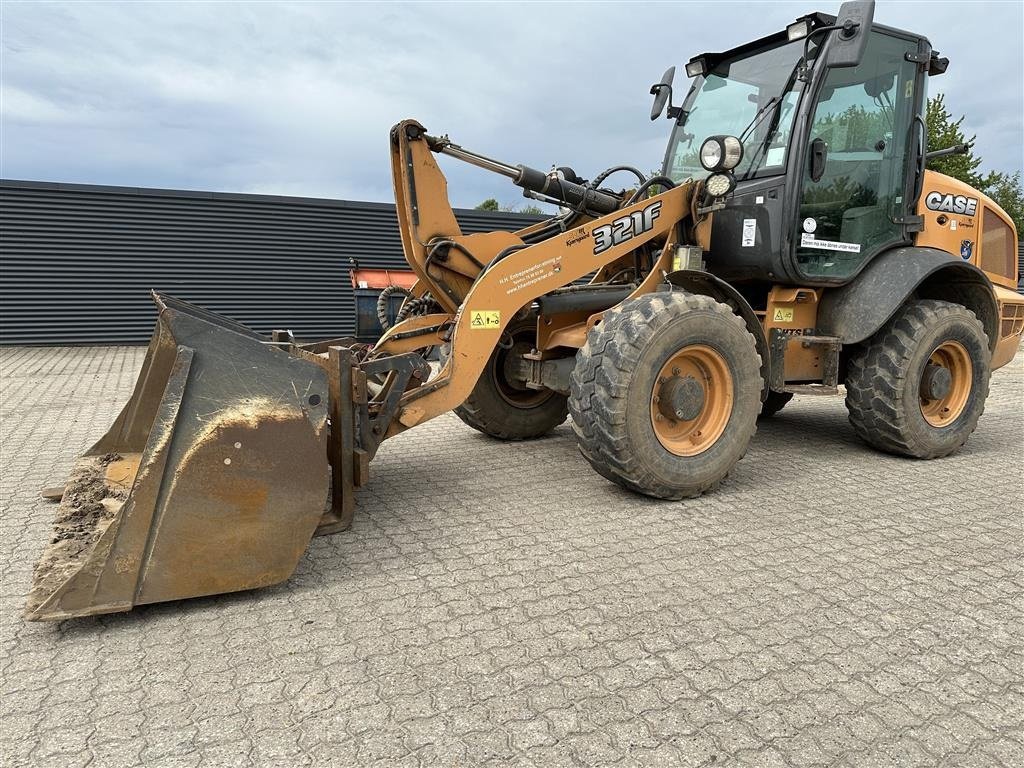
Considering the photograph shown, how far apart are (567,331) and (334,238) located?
1193 centimetres

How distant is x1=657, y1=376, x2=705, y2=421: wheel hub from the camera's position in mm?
3936

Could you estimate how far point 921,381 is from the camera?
5.01 m

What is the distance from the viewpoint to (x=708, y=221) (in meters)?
4.71

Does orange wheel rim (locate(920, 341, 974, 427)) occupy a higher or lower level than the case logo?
lower

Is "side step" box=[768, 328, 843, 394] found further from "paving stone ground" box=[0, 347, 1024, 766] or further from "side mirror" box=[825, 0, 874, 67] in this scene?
"side mirror" box=[825, 0, 874, 67]

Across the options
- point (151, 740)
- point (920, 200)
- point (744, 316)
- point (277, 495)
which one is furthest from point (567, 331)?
point (151, 740)

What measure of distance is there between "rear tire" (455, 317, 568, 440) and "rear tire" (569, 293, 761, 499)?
1.40 meters

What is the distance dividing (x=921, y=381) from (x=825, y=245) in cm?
129

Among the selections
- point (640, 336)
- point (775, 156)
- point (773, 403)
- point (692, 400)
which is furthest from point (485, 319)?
point (773, 403)

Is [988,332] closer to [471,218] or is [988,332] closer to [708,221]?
[708,221]

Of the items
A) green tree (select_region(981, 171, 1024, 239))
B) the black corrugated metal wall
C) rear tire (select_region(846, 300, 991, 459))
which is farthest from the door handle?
green tree (select_region(981, 171, 1024, 239))

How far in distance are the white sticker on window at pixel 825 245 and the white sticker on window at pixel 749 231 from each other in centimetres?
31

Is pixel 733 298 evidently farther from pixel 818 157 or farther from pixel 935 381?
pixel 935 381

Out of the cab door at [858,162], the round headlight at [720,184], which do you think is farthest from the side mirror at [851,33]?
the round headlight at [720,184]
